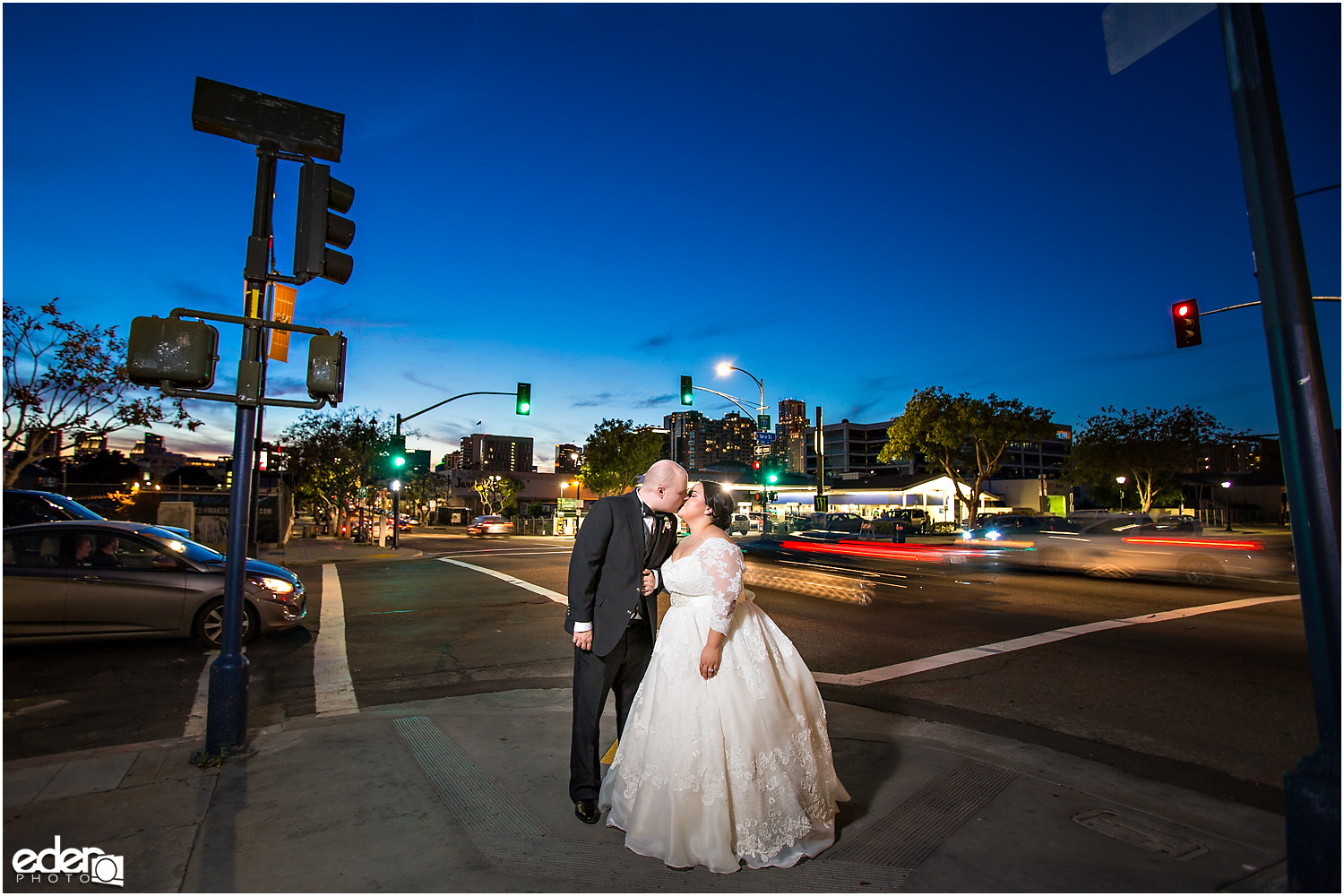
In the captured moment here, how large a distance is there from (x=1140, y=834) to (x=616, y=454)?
167 ft

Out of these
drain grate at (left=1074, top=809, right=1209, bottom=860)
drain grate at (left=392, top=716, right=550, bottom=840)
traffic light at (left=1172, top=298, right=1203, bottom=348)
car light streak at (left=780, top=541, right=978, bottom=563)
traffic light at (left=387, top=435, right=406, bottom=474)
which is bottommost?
drain grate at (left=392, top=716, right=550, bottom=840)

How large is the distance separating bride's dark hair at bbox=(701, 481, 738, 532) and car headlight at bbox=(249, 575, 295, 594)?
7029mm

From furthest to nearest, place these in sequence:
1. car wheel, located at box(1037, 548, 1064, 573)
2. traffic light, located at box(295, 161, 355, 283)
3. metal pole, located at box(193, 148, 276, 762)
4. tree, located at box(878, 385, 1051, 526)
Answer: tree, located at box(878, 385, 1051, 526)
car wheel, located at box(1037, 548, 1064, 573)
traffic light, located at box(295, 161, 355, 283)
metal pole, located at box(193, 148, 276, 762)

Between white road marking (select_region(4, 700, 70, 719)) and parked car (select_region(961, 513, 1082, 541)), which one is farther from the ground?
parked car (select_region(961, 513, 1082, 541))

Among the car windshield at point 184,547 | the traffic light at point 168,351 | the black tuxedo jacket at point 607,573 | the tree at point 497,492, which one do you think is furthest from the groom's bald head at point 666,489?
the tree at point 497,492

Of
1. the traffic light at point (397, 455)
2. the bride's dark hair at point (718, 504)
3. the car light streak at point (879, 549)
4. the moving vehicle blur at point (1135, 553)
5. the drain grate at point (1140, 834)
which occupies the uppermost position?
the traffic light at point (397, 455)

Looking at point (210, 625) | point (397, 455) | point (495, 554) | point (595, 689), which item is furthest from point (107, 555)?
point (397, 455)

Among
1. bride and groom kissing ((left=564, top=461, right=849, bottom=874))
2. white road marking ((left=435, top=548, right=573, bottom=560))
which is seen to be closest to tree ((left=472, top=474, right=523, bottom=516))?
white road marking ((left=435, top=548, right=573, bottom=560))

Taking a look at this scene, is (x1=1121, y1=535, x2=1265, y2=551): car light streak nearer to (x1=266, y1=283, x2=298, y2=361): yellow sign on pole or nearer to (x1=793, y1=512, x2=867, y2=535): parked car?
(x1=793, y1=512, x2=867, y2=535): parked car

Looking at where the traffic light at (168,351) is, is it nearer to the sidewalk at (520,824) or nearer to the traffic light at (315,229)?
the traffic light at (315,229)

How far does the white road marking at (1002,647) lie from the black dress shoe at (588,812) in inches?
113

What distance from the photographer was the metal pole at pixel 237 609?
4387mm

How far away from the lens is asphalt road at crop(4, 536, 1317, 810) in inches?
204

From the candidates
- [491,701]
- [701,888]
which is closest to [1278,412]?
[701,888]
